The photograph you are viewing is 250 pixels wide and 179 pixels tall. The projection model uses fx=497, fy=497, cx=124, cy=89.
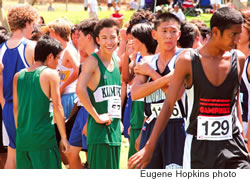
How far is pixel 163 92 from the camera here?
4.66m

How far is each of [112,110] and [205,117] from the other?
180cm

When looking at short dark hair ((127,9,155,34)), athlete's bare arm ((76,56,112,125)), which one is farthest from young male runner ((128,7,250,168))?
short dark hair ((127,9,155,34))

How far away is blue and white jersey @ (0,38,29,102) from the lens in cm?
606

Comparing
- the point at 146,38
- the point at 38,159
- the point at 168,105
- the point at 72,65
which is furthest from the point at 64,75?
the point at 168,105

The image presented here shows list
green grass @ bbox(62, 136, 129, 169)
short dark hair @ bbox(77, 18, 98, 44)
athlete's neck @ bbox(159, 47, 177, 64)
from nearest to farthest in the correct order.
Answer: athlete's neck @ bbox(159, 47, 177, 64)
short dark hair @ bbox(77, 18, 98, 44)
green grass @ bbox(62, 136, 129, 169)

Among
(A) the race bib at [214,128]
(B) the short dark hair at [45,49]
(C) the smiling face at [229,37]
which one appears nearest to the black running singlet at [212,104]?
(A) the race bib at [214,128]

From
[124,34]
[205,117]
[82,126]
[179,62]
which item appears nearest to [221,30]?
[179,62]

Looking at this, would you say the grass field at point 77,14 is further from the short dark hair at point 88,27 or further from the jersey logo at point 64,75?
the short dark hair at point 88,27

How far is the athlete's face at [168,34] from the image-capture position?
4.71m

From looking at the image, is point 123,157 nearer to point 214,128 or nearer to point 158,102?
point 158,102

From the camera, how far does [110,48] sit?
5.48m

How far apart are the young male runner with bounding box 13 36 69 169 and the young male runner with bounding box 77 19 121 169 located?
0.35m

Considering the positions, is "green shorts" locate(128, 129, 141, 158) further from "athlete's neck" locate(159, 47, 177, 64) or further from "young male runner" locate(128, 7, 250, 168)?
"young male runner" locate(128, 7, 250, 168)
